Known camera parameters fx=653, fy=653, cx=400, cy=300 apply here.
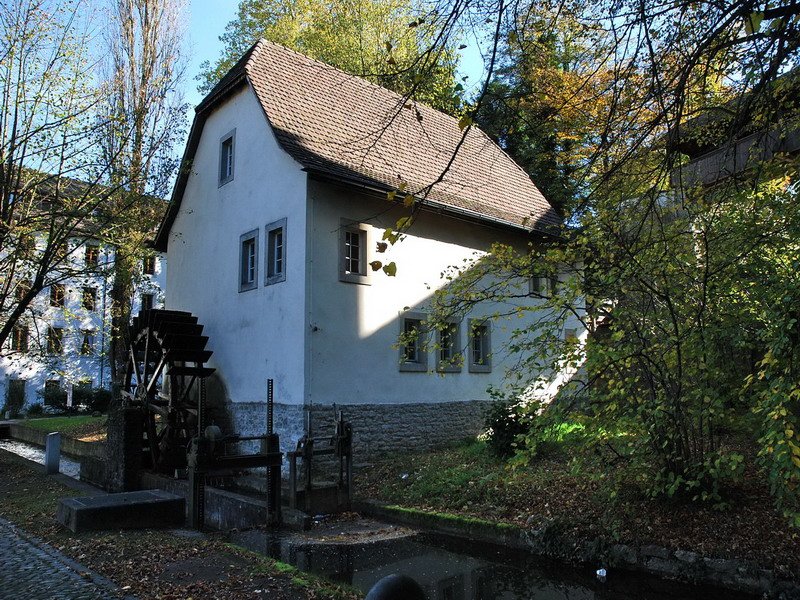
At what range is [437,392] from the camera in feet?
48.5

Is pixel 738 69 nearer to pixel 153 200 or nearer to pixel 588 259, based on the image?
pixel 588 259

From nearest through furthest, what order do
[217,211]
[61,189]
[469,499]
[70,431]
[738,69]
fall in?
[738,69]
[469,499]
[61,189]
[217,211]
[70,431]

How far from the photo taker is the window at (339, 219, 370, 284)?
43.5 feet

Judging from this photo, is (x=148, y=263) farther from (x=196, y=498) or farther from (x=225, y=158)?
(x=196, y=498)

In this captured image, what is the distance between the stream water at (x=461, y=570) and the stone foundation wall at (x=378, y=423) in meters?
3.98

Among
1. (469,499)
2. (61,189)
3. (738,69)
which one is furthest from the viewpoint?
(61,189)

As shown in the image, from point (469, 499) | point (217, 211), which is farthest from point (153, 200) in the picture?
point (469, 499)

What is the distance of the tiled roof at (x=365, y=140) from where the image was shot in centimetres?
1366

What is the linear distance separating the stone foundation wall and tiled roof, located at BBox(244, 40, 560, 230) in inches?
181

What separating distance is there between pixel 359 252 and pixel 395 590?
11440 millimetres

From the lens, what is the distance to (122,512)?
7.86 meters

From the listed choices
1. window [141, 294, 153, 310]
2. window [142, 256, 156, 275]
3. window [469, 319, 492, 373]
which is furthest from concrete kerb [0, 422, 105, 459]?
window [141, 294, 153, 310]

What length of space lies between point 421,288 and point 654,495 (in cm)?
868

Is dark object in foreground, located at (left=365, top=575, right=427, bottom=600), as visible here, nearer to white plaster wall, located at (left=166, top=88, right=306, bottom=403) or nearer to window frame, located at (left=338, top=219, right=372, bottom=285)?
white plaster wall, located at (left=166, top=88, right=306, bottom=403)
